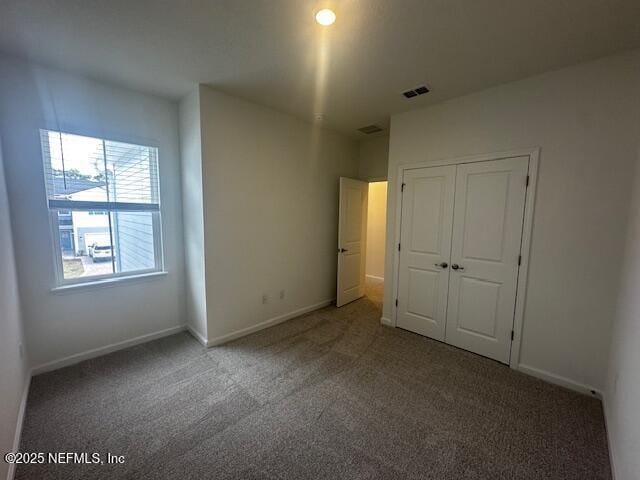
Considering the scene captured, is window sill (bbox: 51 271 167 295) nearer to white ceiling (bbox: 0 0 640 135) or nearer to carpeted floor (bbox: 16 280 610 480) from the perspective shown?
carpeted floor (bbox: 16 280 610 480)

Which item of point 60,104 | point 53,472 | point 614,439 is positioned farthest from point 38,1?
point 614,439

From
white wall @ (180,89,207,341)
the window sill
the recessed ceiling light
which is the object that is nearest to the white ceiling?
the recessed ceiling light

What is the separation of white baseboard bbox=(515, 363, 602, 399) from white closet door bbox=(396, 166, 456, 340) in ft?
2.57

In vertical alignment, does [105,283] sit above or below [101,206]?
below

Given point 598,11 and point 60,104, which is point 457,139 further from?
point 60,104

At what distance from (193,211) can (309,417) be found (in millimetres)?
2277

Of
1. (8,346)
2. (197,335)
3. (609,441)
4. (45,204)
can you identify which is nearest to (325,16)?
(45,204)

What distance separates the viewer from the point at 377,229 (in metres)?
5.73

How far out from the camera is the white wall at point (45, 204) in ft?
7.10

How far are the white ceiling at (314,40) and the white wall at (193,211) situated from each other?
32 centimetres

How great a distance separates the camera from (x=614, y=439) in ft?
5.35

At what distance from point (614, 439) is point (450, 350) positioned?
1.30m

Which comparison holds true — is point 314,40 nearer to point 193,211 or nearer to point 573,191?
point 193,211

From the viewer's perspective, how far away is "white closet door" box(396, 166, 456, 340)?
2.93m
